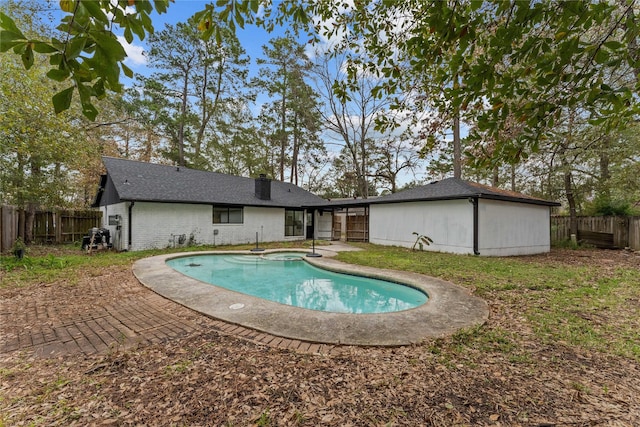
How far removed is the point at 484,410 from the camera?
82.6 inches

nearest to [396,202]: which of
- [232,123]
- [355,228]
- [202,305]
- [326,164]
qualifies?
[355,228]

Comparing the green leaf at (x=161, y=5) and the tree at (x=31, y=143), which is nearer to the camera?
the green leaf at (x=161, y=5)

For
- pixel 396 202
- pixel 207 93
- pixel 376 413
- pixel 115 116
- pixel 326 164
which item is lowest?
pixel 376 413

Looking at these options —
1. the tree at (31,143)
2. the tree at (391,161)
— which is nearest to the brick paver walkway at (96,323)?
the tree at (31,143)

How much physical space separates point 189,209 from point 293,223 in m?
6.33

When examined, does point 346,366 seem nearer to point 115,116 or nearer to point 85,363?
point 85,363

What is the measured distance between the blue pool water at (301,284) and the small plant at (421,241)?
5.46m

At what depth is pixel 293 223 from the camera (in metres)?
17.3

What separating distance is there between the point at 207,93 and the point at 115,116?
631 cm

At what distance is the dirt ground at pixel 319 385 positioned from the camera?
79.1 inches

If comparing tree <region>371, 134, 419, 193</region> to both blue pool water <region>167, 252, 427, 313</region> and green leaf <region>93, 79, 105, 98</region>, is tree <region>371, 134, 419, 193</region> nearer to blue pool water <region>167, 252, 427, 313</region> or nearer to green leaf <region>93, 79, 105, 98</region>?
blue pool water <region>167, 252, 427, 313</region>

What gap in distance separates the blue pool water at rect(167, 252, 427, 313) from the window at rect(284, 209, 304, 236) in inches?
247

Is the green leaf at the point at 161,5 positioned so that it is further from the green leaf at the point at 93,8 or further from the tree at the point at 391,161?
the tree at the point at 391,161

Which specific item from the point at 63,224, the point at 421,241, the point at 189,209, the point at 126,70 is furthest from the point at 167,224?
the point at 126,70
